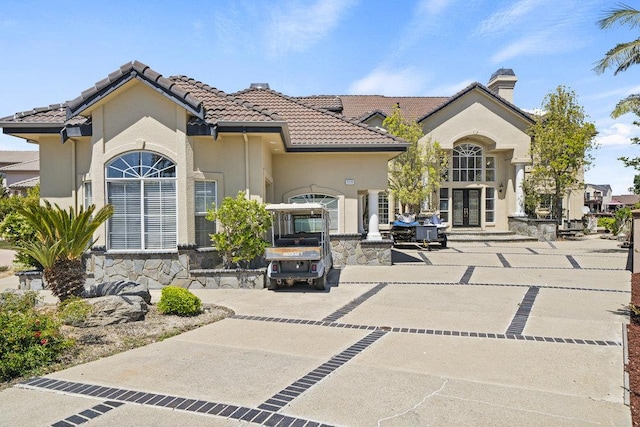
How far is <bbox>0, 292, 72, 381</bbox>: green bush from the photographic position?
5895 millimetres

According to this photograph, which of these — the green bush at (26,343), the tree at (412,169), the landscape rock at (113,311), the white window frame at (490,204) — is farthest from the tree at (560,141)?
the green bush at (26,343)

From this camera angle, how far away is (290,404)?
4.95m

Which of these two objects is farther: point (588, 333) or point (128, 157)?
point (128, 157)

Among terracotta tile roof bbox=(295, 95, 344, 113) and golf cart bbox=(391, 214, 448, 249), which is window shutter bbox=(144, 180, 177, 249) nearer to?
golf cart bbox=(391, 214, 448, 249)

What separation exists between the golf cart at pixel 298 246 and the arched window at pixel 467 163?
55.1 ft

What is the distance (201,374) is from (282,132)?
894 centimetres

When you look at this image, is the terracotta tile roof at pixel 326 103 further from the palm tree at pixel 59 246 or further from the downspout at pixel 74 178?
the palm tree at pixel 59 246

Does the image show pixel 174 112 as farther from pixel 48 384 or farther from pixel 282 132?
pixel 48 384

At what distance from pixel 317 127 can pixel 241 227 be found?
6377 mm

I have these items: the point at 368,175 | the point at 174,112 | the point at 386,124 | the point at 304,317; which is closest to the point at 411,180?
the point at 386,124

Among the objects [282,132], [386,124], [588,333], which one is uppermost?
[386,124]

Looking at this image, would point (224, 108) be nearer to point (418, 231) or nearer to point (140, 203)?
point (140, 203)

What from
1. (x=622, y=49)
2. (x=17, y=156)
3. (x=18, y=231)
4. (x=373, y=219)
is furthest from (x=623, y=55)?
(x=17, y=156)

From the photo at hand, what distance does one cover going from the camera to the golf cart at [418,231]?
69.4ft
